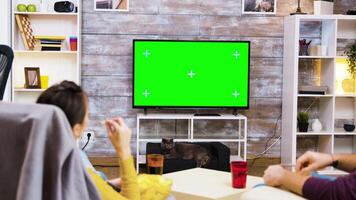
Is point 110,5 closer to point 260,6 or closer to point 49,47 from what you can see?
point 49,47

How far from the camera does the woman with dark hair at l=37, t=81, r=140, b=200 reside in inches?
64.8

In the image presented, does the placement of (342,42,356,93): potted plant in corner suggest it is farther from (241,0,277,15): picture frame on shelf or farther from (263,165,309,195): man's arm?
(263,165,309,195): man's arm

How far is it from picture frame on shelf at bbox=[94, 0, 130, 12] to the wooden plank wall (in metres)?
0.04

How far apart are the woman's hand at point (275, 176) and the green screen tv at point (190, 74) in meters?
3.71

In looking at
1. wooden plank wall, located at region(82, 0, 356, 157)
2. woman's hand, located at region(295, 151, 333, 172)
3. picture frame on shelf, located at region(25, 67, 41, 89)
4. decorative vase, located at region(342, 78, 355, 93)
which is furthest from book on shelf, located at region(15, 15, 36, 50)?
woman's hand, located at region(295, 151, 333, 172)

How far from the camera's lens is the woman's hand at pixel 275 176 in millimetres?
1973

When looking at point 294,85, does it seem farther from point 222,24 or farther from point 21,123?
point 21,123

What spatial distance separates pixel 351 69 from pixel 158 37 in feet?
6.29

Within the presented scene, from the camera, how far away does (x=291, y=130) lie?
18.7 feet

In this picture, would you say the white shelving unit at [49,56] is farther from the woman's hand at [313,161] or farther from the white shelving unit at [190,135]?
the woman's hand at [313,161]

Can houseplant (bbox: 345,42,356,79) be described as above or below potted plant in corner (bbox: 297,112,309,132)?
above

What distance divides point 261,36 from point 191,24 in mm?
723

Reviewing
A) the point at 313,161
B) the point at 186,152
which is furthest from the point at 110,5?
the point at 313,161

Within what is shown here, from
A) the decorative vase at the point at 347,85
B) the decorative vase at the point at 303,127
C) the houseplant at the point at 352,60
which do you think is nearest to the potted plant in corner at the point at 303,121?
the decorative vase at the point at 303,127
